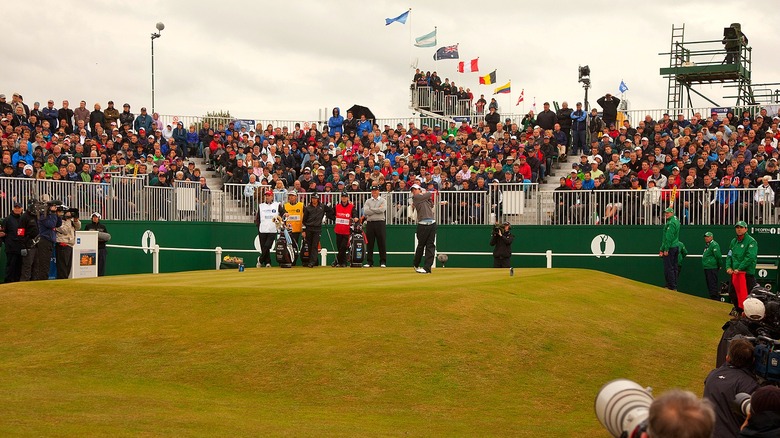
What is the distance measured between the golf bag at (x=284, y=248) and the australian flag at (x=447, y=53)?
2148cm

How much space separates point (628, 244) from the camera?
103 ft

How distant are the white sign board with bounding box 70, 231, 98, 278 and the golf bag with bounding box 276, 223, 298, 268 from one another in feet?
17.5

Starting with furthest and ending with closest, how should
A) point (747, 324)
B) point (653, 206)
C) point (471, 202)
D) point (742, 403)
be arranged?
1. point (471, 202)
2. point (653, 206)
3. point (747, 324)
4. point (742, 403)

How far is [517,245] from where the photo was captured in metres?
32.8

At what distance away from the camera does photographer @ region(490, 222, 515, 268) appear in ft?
96.9

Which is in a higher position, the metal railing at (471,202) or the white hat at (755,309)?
the metal railing at (471,202)

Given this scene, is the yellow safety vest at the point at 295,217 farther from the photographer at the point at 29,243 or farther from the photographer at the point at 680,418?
the photographer at the point at 680,418

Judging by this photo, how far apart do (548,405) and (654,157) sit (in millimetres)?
19266

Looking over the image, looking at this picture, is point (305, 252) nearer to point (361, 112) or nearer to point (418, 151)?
point (418, 151)

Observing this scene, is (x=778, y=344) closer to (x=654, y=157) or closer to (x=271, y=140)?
(x=654, y=157)

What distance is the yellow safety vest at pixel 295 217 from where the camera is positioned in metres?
29.1

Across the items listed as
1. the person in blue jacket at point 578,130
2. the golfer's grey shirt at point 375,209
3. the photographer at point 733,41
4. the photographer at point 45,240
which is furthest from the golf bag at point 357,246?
the photographer at point 733,41

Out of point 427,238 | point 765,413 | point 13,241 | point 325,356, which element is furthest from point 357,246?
point 765,413

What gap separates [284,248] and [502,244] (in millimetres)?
6670
